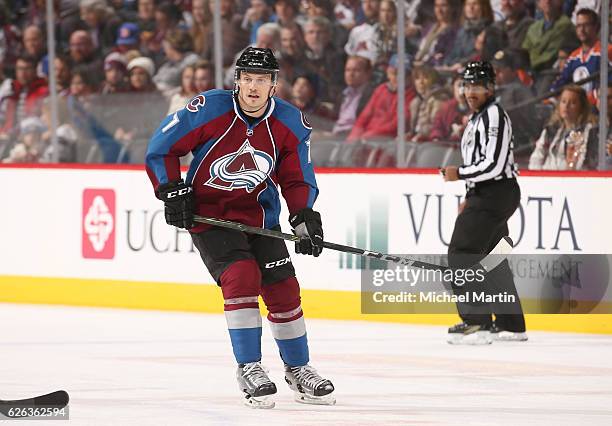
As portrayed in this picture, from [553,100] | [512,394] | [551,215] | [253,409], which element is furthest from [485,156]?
[253,409]

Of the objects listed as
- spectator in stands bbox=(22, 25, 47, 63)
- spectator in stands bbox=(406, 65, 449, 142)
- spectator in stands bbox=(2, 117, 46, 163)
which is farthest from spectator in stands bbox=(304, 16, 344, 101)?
spectator in stands bbox=(22, 25, 47, 63)

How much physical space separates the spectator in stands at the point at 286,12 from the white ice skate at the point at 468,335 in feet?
9.42

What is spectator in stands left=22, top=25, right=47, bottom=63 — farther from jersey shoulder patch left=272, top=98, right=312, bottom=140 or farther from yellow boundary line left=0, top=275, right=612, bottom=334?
jersey shoulder patch left=272, top=98, right=312, bottom=140

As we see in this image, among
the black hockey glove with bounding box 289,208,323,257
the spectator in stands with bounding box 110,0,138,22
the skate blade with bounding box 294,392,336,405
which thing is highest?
the spectator in stands with bounding box 110,0,138,22

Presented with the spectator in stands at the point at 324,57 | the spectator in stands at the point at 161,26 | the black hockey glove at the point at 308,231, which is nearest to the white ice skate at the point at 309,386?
the black hockey glove at the point at 308,231

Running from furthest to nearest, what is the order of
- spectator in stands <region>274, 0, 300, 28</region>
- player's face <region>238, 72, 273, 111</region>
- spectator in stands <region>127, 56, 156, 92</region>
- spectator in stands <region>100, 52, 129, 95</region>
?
spectator in stands <region>100, 52, 129, 95</region> → spectator in stands <region>127, 56, 156, 92</region> → spectator in stands <region>274, 0, 300, 28</region> → player's face <region>238, 72, 273, 111</region>

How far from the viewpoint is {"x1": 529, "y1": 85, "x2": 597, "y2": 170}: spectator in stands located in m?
7.23

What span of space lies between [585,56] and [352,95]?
152 cm

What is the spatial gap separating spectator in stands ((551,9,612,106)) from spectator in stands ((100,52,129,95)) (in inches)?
121

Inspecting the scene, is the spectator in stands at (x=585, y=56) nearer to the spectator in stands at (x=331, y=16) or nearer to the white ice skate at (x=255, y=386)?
the spectator in stands at (x=331, y=16)

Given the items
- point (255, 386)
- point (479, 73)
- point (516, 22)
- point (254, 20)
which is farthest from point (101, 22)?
point (255, 386)

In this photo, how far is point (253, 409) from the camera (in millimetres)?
4527

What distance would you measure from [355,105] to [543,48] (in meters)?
1.22

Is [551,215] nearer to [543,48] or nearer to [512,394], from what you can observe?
[543,48]
